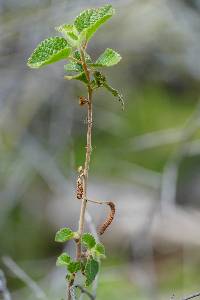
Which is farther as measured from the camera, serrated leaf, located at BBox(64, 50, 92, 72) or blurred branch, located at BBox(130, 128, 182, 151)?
blurred branch, located at BBox(130, 128, 182, 151)

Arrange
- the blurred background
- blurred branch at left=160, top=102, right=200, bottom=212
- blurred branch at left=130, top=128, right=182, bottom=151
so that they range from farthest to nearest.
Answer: blurred branch at left=130, top=128, right=182, bottom=151
the blurred background
blurred branch at left=160, top=102, right=200, bottom=212

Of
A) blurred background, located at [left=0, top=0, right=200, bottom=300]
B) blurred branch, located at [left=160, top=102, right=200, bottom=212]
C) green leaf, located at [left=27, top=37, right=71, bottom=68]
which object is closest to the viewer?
green leaf, located at [left=27, top=37, right=71, bottom=68]

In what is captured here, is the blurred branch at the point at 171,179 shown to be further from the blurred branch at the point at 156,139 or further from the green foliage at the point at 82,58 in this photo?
the green foliage at the point at 82,58

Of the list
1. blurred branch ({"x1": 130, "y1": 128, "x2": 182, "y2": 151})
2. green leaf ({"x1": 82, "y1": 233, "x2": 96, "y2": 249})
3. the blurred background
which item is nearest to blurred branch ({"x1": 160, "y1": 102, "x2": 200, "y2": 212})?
the blurred background

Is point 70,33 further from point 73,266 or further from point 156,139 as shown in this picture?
point 156,139

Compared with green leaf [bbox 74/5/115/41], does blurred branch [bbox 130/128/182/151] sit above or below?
above

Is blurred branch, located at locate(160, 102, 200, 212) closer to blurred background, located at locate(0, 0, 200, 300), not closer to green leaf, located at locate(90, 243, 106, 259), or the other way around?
blurred background, located at locate(0, 0, 200, 300)
